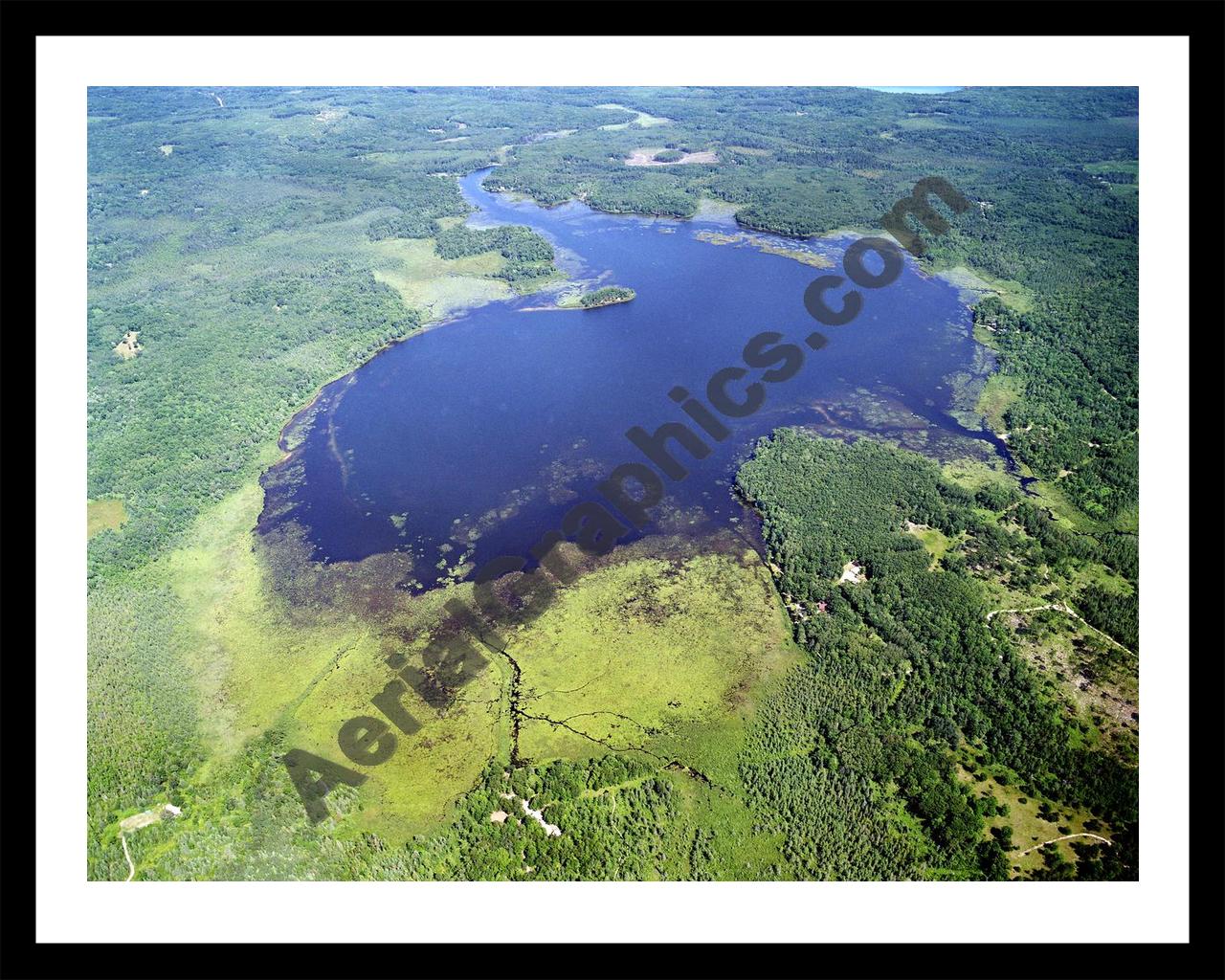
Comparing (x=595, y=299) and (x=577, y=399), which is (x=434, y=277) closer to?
(x=595, y=299)

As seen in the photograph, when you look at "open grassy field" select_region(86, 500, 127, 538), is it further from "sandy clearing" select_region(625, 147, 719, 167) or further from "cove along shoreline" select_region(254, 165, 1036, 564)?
"sandy clearing" select_region(625, 147, 719, 167)

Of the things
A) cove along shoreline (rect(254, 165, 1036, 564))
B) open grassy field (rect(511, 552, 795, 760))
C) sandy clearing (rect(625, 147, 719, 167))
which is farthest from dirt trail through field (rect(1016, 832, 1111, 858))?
sandy clearing (rect(625, 147, 719, 167))

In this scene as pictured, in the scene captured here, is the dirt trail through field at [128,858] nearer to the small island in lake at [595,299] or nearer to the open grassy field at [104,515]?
the open grassy field at [104,515]

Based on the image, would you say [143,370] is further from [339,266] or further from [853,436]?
[853,436]

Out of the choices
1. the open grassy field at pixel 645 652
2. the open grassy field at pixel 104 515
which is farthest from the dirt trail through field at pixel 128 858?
the open grassy field at pixel 104 515

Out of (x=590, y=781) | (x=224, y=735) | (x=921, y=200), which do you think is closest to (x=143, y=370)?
(x=224, y=735)

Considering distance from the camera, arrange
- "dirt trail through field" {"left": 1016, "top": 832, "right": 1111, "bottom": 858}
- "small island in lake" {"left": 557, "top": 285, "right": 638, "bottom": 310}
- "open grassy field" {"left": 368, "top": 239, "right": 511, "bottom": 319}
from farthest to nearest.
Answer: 1. "open grassy field" {"left": 368, "top": 239, "right": 511, "bottom": 319}
2. "small island in lake" {"left": 557, "top": 285, "right": 638, "bottom": 310}
3. "dirt trail through field" {"left": 1016, "top": 832, "right": 1111, "bottom": 858}
